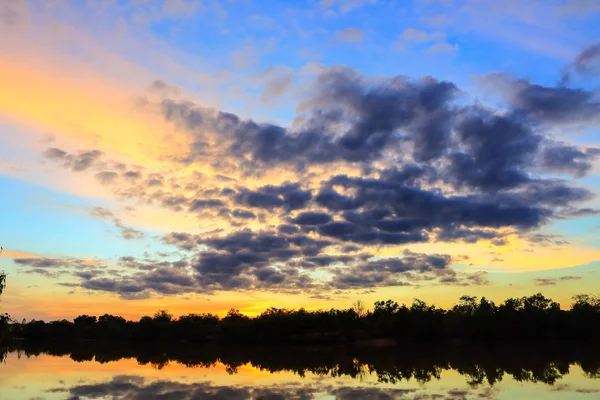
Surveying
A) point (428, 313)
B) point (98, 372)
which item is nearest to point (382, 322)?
point (428, 313)

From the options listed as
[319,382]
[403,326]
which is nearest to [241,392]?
[319,382]

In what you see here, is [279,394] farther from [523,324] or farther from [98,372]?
[523,324]

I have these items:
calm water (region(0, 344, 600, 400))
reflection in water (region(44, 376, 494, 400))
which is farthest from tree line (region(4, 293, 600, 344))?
reflection in water (region(44, 376, 494, 400))

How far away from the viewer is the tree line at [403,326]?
3701 inches

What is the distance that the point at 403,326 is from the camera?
9706cm

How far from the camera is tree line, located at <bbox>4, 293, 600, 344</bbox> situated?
9400 centimetres

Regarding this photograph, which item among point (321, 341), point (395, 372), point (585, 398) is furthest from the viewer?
point (321, 341)

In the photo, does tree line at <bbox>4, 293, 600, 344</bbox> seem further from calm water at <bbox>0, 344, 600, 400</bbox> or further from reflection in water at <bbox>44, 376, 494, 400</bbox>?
reflection in water at <bbox>44, 376, 494, 400</bbox>

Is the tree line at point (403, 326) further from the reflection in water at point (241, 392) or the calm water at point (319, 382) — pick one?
the reflection in water at point (241, 392)

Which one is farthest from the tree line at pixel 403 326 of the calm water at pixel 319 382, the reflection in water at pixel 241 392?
the reflection in water at pixel 241 392

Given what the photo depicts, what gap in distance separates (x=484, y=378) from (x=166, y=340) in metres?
104

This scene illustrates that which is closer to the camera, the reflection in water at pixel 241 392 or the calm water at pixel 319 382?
the reflection in water at pixel 241 392

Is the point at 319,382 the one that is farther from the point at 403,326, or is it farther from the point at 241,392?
the point at 403,326

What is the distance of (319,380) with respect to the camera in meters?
34.4
